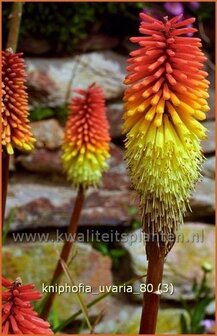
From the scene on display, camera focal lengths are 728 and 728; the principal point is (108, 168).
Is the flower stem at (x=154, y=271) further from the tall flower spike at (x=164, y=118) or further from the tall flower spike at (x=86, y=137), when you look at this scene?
the tall flower spike at (x=86, y=137)

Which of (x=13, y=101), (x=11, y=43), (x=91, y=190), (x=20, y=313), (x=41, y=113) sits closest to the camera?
(x=20, y=313)

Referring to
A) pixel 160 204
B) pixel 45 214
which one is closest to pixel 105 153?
pixel 160 204

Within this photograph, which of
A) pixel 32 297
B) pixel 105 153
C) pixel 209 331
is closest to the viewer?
pixel 32 297

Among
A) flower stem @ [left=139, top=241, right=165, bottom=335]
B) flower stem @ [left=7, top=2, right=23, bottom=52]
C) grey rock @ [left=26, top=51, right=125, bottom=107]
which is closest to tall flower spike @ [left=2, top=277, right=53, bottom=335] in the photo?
flower stem @ [left=139, top=241, right=165, bottom=335]

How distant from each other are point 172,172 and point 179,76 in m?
0.10

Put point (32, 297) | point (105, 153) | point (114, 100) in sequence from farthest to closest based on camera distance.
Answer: point (114, 100), point (105, 153), point (32, 297)

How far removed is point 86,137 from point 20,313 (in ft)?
1.57

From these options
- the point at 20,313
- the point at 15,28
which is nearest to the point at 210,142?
the point at 15,28

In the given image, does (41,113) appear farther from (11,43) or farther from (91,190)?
(11,43)

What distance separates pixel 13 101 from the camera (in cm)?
87

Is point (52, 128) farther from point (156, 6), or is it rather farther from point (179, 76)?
point (179, 76)

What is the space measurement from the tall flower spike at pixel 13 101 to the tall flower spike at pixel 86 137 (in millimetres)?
251

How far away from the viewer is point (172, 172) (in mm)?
767

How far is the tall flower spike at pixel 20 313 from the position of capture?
0.73m
